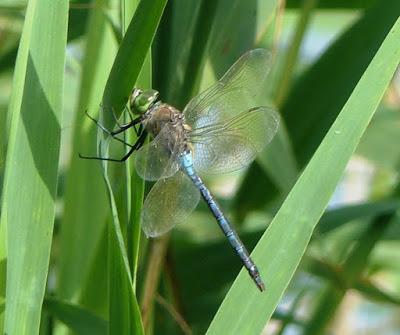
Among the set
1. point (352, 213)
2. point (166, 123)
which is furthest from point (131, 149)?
point (352, 213)

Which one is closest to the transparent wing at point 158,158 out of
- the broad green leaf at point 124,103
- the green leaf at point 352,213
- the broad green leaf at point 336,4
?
the broad green leaf at point 124,103

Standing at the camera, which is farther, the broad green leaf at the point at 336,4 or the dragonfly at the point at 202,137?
the broad green leaf at the point at 336,4

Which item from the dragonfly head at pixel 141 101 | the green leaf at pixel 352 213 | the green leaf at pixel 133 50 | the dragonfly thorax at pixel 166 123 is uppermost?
the green leaf at pixel 133 50

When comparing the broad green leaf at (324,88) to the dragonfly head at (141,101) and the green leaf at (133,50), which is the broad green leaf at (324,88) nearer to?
the dragonfly head at (141,101)

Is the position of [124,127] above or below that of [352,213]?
above

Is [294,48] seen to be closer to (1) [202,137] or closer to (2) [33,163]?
(1) [202,137]

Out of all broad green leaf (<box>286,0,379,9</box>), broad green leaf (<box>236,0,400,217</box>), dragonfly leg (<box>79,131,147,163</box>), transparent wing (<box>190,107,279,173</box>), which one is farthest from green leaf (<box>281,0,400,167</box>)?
dragonfly leg (<box>79,131,147,163</box>)

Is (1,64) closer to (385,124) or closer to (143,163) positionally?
(143,163)
